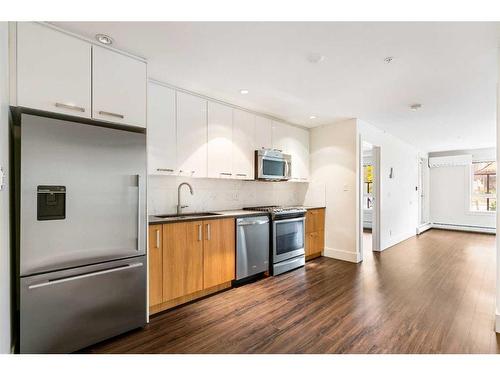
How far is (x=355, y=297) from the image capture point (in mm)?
2934

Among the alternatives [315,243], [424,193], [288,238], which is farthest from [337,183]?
[424,193]

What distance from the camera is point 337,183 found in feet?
14.7

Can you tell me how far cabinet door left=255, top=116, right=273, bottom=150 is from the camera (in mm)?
3910

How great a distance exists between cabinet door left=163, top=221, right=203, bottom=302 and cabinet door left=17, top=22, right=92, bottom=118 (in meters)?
1.29

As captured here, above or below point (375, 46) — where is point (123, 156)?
below

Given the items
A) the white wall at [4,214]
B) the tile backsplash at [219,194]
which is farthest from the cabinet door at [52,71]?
the tile backsplash at [219,194]

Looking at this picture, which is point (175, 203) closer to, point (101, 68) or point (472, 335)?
point (101, 68)

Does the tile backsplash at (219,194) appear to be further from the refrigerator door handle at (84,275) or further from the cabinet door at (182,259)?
the refrigerator door handle at (84,275)

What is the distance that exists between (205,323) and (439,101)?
3.90 metres

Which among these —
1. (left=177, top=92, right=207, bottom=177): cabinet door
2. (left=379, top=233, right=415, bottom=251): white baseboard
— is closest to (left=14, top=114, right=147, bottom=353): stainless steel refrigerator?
Result: (left=177, top=92, right=207, bottom=177): cabinet door

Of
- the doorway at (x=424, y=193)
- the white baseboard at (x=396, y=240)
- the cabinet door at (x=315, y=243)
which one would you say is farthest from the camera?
the doorway at (x=424, y=193)

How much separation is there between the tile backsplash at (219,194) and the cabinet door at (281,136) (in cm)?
67

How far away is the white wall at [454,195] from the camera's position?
23.4ft
